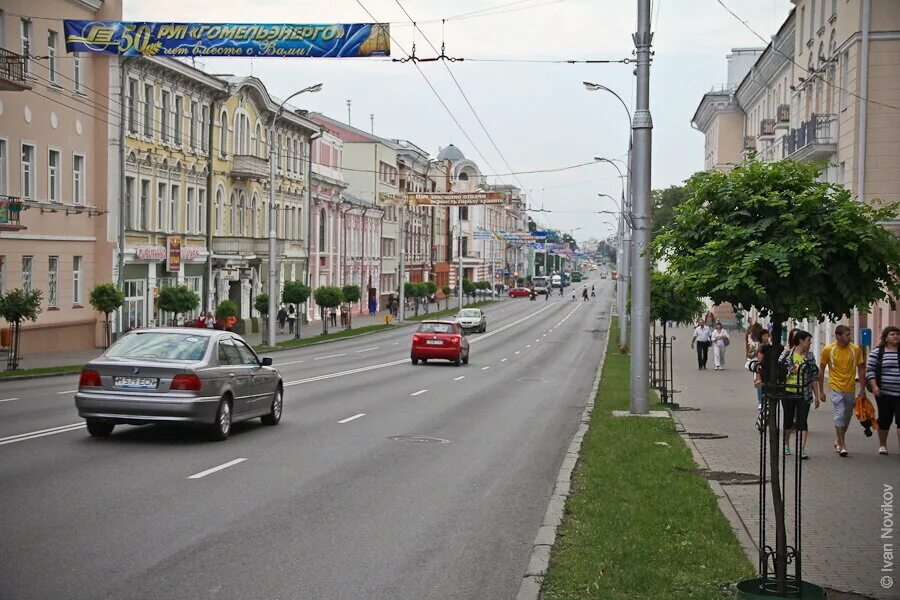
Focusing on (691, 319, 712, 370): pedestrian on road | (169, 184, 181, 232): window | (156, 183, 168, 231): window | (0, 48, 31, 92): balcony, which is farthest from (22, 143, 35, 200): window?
(691, 319, 712, 370): pedestrian on road

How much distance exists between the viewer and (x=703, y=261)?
8305mm

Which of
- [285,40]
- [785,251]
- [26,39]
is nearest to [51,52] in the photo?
[26,39]

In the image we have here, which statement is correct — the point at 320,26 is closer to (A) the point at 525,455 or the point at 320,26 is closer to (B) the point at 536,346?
(A) the point at 525,455

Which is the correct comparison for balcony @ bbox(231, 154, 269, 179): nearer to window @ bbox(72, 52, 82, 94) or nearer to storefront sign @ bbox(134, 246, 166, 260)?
storefront sign @ bbox(134, 246, 166, 260)

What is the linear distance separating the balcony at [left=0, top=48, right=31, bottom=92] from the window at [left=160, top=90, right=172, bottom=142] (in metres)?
13.2

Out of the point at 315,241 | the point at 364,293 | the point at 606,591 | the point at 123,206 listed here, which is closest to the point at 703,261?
the point at 606,591

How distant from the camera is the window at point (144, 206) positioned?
1849 inches

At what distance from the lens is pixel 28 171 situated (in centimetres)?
3812

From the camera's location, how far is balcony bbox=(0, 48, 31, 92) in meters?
33.2

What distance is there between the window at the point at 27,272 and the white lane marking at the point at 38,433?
2253cm

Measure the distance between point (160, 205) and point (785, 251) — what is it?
4375 cm

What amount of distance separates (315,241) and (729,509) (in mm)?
66046

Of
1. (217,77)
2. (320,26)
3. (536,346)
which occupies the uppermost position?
(217,77)

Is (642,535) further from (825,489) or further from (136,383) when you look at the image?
(136,383)
